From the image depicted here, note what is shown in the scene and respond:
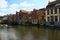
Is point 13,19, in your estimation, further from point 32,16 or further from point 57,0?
point 57,0

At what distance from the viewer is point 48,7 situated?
56062mm

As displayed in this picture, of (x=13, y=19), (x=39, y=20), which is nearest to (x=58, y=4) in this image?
(x=39, y=20)

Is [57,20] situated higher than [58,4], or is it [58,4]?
[58,4]

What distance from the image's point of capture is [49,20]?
5525cm

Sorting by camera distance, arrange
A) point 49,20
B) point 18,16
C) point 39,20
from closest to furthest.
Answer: point 49,20, point 39,20, point 18,16

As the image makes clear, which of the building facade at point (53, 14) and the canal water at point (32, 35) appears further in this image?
the building facade at point (53, 14)

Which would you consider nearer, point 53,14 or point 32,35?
point 32,35

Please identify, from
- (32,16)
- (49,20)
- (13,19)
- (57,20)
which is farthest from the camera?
(13,19)

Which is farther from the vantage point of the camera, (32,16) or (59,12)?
(32,16)

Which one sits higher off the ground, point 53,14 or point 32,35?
point 53,14

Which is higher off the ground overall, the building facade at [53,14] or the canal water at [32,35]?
the building facade at [53,14]

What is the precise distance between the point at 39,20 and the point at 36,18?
15.4ft

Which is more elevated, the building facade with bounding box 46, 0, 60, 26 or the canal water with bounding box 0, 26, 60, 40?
the building facade with bounding box 46, 0, 60, 26

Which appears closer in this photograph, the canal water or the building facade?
the canal water
